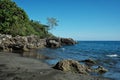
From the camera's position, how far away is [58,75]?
80.6ft

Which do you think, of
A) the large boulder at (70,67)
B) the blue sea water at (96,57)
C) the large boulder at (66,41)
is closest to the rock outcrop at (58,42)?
the large boulder at (66,41)

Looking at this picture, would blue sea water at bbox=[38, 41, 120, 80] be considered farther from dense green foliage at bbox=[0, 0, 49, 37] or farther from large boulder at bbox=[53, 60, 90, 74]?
dense green foliage at bbox=[0, 0, 49, 37]

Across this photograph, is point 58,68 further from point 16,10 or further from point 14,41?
point 16,10

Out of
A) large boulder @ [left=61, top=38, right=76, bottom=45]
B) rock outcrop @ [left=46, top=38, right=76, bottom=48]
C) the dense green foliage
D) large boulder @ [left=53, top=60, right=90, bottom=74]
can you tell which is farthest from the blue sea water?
large boulder @ [left=61, top=38, right=76, bottom=45]

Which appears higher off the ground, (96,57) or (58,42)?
(58,42)

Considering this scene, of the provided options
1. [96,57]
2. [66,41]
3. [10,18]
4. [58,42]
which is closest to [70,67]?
[96,57]

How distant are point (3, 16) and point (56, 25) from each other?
71978 millimetres

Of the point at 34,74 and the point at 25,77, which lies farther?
the point at 34,74

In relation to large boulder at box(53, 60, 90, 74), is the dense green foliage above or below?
above

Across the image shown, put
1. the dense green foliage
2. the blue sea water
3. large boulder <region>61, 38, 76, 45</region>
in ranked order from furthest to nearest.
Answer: large boulder <region>61, 38, 76, 45</region> < the dense green foliage < the blue sea water

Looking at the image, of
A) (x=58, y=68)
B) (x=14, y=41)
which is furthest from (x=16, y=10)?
(x=58, y=68)

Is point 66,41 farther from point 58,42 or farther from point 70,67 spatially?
point 70,67

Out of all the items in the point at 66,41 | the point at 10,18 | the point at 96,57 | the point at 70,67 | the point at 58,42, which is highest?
the point at 10,18

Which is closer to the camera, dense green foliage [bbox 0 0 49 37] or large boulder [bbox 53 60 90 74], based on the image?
large boulder [bbox 53 60 90 74]
